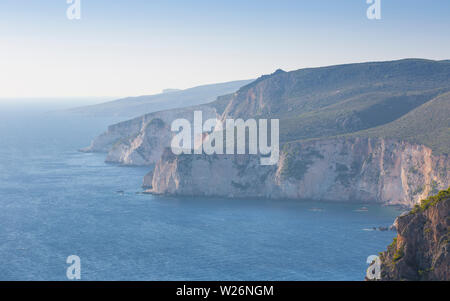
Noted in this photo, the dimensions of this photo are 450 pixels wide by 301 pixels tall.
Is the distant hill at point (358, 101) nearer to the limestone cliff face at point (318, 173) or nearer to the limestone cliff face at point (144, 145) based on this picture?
Result: the limestone cliff face at point (318, 173)

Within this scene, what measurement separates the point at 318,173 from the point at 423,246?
64.3 metres

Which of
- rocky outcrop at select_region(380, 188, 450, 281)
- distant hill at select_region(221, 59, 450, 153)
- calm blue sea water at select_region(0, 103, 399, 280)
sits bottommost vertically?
calm blue sea water at select_region(0, 103, 399, 280)

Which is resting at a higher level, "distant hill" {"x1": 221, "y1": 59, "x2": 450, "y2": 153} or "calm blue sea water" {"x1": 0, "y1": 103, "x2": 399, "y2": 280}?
"distant hill" {"x1": 221, "y1": 59, "x2": 450, "y2": 153}

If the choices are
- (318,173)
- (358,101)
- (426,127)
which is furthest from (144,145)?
(426,127)

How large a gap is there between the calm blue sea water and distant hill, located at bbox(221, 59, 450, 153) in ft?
70.4

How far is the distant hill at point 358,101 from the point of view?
108m

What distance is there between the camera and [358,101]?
132750mm

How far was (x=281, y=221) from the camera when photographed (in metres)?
87.7

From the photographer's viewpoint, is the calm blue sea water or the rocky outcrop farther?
the calm blue sea water

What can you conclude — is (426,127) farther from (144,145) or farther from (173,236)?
(144,145)

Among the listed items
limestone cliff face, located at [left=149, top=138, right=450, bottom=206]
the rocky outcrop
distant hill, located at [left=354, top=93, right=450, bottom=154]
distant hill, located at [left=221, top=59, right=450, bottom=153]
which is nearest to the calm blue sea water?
limestone cliff face, located at [left=149, top=138, right=450, bottom=206]

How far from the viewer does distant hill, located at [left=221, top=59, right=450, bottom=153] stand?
108500mm

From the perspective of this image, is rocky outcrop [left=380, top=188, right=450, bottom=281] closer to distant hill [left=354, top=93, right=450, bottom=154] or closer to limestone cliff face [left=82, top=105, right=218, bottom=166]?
distant hill [left=354, top=93, right=450, bottom=154]
